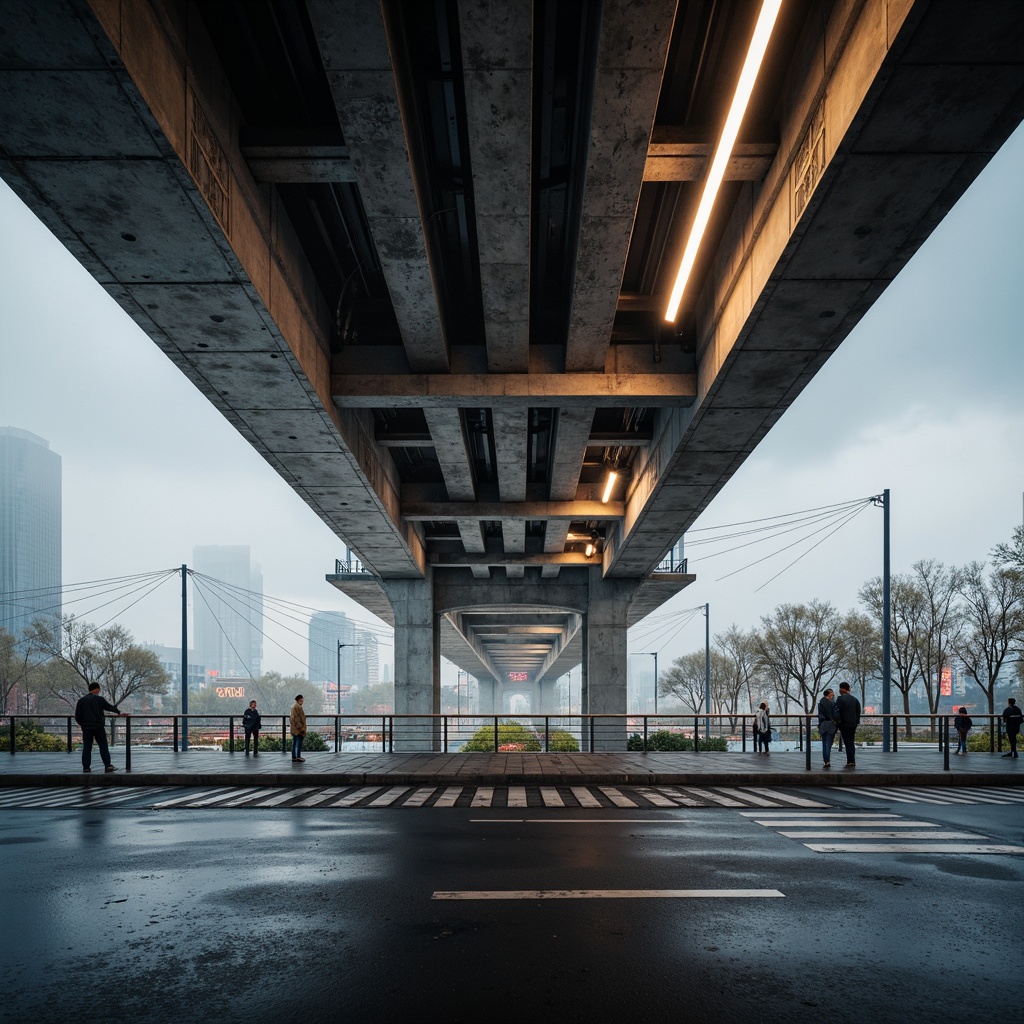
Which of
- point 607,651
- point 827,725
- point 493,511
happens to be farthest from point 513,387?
point 607,651

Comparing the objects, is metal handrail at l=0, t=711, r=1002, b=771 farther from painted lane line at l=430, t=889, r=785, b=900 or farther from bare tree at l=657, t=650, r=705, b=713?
bare tree at l=657, t=650, r=705, b=713

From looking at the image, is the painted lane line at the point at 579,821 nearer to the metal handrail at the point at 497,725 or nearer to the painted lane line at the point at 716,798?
the painted lane line at the point at 716,798

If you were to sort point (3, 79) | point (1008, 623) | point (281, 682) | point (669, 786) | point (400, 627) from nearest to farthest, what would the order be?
1. point (3, 79)
2. point (669, 786)
3. point (400, 627)
4. point (1008, 623)
5. point (281, 682)

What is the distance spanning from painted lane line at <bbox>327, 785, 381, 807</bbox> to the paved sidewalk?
2.29 ft

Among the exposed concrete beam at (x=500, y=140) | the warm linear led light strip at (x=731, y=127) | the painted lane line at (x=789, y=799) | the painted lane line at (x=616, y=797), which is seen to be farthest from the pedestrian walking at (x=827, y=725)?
the exposed concrete beam at (x=500, y=140)

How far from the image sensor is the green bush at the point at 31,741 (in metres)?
24.9

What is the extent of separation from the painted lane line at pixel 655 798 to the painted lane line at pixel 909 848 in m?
3.54

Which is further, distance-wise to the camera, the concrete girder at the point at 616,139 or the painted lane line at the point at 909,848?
the painted lane line at the point at 909,848

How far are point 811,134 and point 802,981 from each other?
22.2 ft

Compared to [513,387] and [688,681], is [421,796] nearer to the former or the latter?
[513,387]

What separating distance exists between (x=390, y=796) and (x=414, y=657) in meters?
15.8

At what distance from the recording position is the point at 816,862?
7.95 m

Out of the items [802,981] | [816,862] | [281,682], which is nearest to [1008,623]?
[816,862]

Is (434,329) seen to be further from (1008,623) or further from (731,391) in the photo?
(1008,623)
